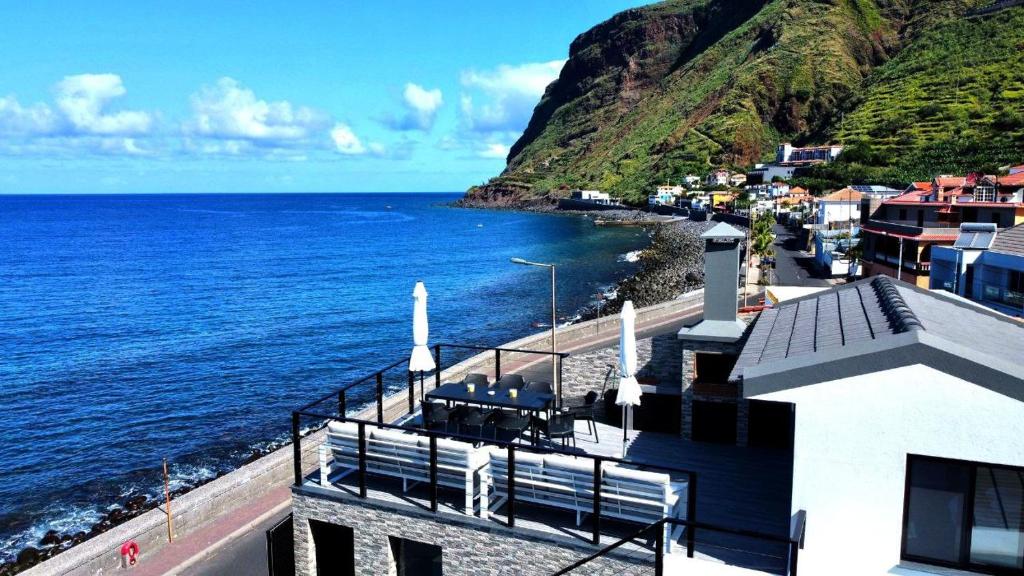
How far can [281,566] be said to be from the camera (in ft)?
33.9

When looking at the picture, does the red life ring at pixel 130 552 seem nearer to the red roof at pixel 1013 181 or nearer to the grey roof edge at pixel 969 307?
the grey roof edge at pixel 969 307

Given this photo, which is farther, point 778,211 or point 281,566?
point 778,211

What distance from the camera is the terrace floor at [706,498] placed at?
312 inches

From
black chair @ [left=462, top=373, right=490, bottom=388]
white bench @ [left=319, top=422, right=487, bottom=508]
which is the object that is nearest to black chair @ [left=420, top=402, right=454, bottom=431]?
white bench @ [left=319, top=422, right=487, bottom=508]

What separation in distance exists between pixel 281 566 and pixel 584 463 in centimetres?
520

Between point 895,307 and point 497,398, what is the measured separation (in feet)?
20.0

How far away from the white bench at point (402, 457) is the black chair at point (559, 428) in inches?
76.4

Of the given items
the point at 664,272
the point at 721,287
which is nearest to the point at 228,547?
the point at 721,287

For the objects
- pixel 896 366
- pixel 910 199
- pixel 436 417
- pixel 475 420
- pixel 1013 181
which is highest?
pixel 1013 181

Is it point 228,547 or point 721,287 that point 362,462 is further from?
point 721,287

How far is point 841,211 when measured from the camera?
2970 inches

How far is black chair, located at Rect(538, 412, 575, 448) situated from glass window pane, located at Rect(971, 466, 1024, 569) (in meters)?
5.61

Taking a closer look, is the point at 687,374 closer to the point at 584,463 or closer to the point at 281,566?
the point at 584,463

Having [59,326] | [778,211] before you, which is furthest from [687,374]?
[778,211]
